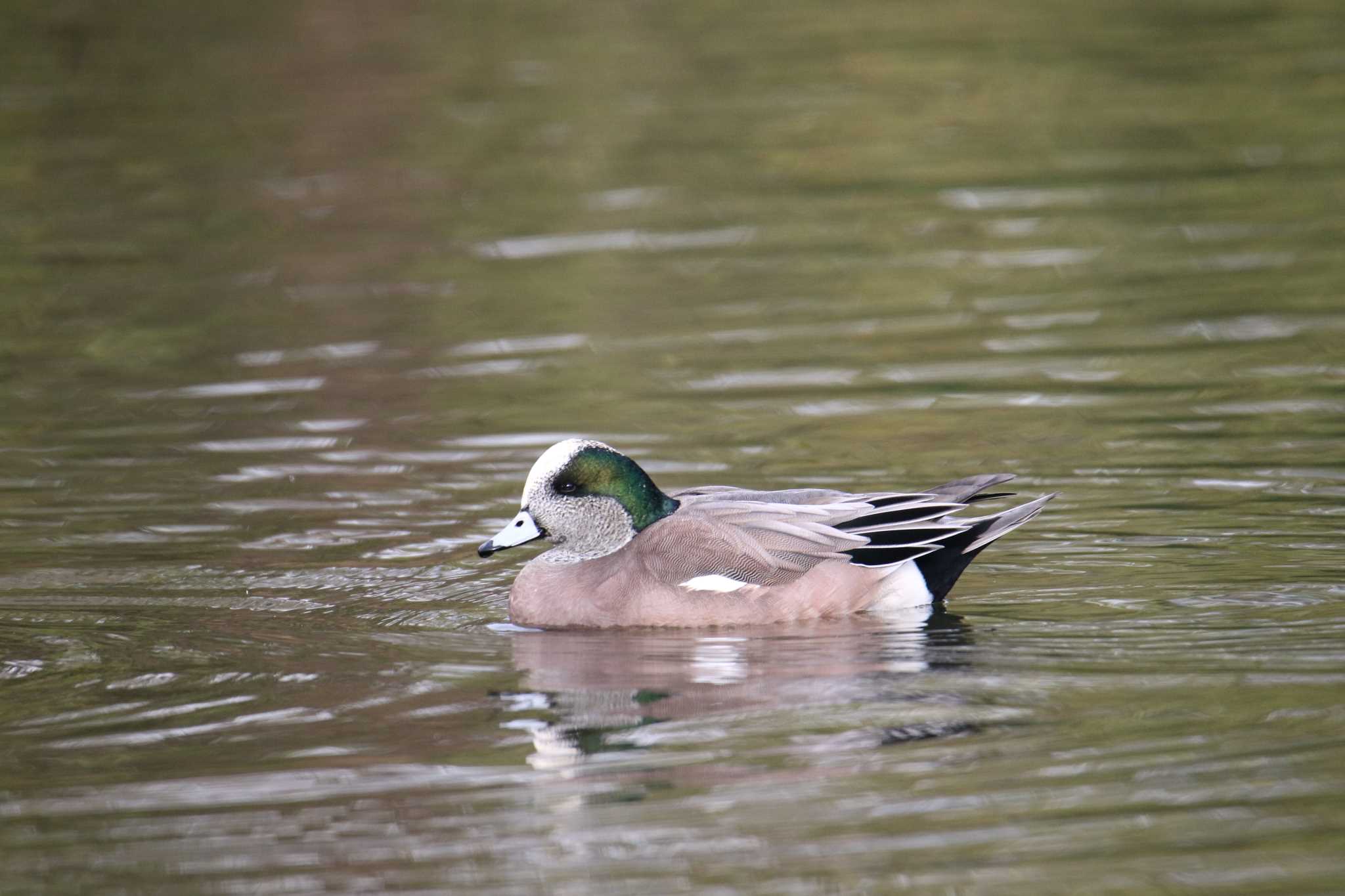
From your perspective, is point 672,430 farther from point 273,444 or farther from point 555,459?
point 555,459

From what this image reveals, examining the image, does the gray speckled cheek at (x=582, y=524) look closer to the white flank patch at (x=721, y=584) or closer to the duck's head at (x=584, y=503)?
the duck's head at (x=584, y=503)

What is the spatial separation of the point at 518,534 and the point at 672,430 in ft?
8.25

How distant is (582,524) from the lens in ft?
25.4

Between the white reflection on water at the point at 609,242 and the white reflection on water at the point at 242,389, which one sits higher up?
the white reflection on water at the point at 609,242

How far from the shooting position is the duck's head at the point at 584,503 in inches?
301

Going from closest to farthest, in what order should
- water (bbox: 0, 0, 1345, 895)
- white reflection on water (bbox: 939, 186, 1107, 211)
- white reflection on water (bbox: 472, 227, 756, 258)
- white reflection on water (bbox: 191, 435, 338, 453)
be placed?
water (bbox: 0, 0, 1345, 895) → white reflection on water (bbox: 191, 435, 338, 453) → white reflection on water (bbox: 472, 227, 756, 258) → white reflection on water (bbox: 939, 186, 1107, 211)

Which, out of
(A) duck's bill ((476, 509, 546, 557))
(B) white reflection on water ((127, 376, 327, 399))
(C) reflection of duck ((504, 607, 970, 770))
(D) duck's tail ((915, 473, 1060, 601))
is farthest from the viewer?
(B) white reflection on water ((127, 376, 327, 399))

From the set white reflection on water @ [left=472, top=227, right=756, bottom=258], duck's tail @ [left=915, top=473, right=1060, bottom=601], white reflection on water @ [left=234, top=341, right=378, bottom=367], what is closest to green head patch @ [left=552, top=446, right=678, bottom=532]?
duck's tail @ [left=915, top=473, right=1060, bottom=601]

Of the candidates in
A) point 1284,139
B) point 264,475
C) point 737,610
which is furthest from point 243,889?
point 1284,139

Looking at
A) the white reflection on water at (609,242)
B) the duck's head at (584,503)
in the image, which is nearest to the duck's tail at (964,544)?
the duck's head at (584,503)

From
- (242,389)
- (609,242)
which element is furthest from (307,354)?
(609,242)

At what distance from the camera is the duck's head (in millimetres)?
7641

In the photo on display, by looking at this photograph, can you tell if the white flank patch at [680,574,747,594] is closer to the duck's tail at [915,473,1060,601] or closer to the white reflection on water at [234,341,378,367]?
the duck's tail at [915,473,1060,601]

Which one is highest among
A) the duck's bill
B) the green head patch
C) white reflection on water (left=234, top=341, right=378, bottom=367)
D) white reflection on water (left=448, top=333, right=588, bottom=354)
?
white reflection on water (left=234, top=341, right=378, bottom=367)
